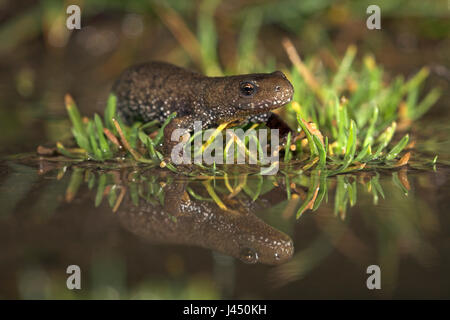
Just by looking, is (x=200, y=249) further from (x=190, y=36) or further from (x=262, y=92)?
(x=190, y=36)

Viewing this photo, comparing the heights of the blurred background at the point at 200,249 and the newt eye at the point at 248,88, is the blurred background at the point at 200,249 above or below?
below

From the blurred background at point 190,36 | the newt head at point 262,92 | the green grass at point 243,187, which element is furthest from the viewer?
the blurred background at point 190,36

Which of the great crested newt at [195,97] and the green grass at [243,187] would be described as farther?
the great crested newt at [195,97]

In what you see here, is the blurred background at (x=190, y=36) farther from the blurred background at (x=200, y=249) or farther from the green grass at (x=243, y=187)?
the green grass at (x=243, y=187)

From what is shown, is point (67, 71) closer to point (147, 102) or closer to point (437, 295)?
point (147, 102)

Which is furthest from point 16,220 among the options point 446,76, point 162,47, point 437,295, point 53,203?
point 162,47

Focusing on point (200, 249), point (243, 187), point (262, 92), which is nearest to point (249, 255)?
point (200, 249)

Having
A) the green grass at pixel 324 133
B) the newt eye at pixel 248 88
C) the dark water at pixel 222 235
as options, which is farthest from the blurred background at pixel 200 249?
the newt eye at pixel 248 88
